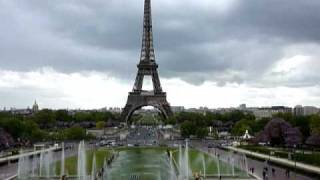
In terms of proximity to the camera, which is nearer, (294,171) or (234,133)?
(294,171)

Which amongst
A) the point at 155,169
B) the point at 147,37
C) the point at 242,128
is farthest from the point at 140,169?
the point at 147,37

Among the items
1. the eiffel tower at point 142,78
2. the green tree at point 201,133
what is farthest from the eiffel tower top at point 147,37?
the green tree at point 201,133

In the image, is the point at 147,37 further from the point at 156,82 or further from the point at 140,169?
the point at 140,169

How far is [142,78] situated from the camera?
12669cm

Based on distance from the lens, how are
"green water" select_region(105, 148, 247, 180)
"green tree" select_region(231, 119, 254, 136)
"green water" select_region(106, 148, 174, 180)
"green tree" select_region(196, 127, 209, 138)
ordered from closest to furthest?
"green water" select_region(106, 148, 174, 180), "green water" select_region(105, 148, 247, 180), "green tree" select_region(231, 119, 254, 136), "green tree" select_region(196, 127, 209, 138)

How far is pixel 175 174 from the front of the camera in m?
39.8

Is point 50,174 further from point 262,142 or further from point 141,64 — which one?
point 141,64

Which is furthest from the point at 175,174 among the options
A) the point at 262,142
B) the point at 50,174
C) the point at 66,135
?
the point at 66,135

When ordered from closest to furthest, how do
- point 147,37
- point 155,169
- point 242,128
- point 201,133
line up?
point 155,169 < point 242,128 < point 201,133 < point 147,37

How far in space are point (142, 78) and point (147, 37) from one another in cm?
888

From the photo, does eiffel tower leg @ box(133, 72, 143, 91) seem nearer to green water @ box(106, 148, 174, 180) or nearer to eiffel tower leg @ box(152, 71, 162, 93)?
eiffel tower leg @ box(152, 71, 162, 93)

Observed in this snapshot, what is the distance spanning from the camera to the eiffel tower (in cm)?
12219

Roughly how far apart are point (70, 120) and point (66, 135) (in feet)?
193

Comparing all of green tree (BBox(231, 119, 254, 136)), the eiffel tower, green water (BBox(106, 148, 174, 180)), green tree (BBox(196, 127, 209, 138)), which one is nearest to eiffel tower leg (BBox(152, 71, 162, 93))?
the eiffel tower
